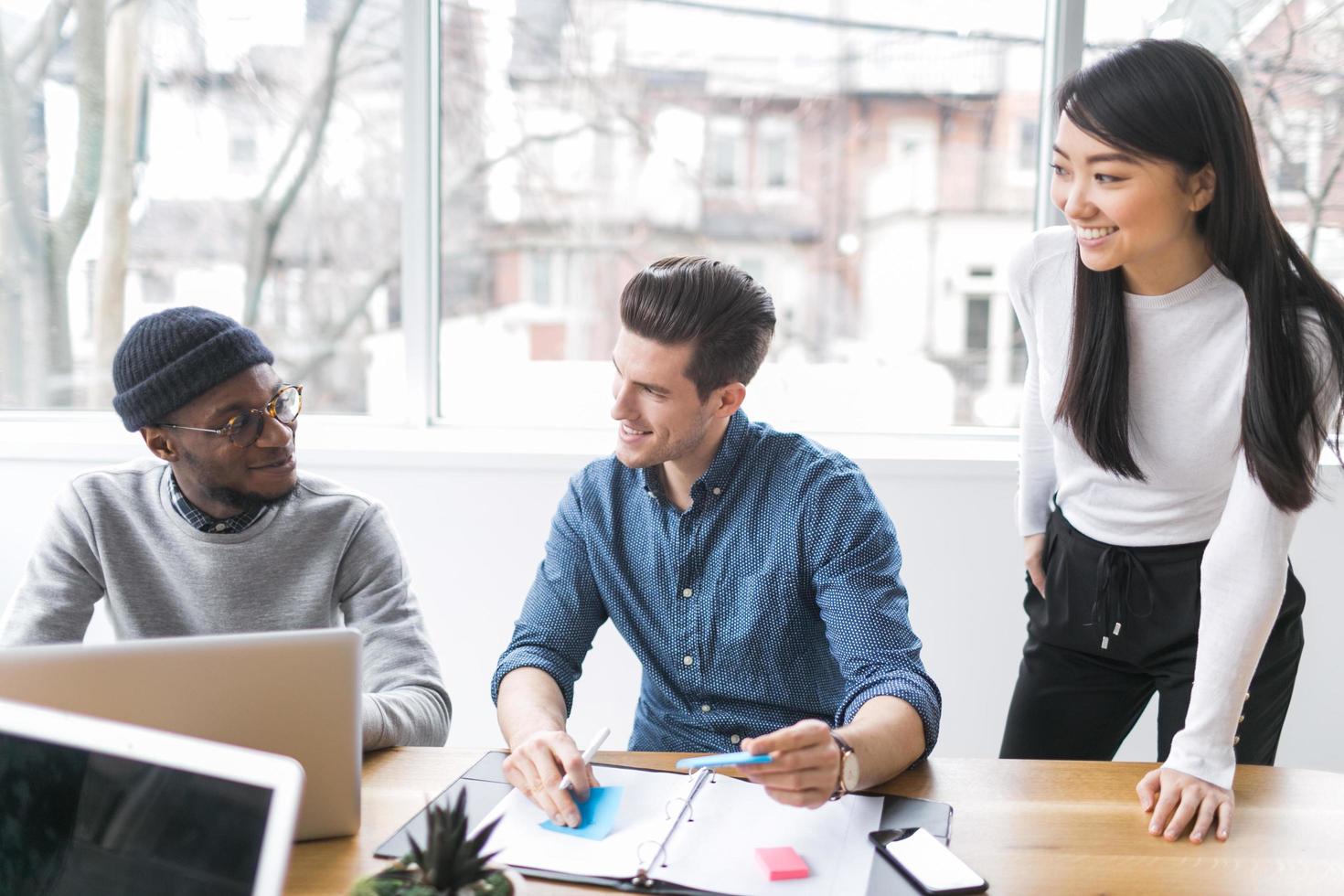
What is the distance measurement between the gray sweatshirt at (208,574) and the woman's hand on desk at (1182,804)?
3.01 feet

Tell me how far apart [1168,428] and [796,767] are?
0.76 meters

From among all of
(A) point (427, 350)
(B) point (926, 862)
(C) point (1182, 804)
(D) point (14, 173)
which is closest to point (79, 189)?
(D) point (14, 173)

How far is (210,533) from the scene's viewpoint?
159cm

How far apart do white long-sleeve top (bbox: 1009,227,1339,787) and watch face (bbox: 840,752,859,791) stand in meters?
0.36

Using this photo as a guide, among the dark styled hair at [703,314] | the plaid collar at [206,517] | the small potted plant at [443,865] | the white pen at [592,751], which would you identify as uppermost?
the dark styled hair at [703,314]

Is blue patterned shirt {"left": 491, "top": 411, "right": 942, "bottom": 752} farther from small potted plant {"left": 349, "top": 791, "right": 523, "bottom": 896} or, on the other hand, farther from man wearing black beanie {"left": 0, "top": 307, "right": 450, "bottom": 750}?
small potted plant {"left": 349, "top": 791, "right": 523, "bottom": 896}

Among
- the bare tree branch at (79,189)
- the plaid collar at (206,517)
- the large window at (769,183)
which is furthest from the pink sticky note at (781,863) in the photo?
the bare tree branch at (79,189)

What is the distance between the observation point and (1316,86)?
2568 mm

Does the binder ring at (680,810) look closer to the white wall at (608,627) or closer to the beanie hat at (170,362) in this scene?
the beanie hat at (170,362)

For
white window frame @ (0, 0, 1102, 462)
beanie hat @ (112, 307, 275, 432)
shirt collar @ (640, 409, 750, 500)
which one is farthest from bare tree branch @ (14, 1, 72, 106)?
shirt collar @ (640, 409, 750, 500)

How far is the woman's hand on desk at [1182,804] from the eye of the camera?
115 centimetres

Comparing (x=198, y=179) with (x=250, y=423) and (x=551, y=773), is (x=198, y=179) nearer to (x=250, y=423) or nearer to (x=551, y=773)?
(x=250, y=423)

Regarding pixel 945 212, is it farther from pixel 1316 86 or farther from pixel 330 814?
pixel 330 814

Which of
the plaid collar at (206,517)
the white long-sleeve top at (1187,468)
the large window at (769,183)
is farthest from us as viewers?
the large window at (769,183)
